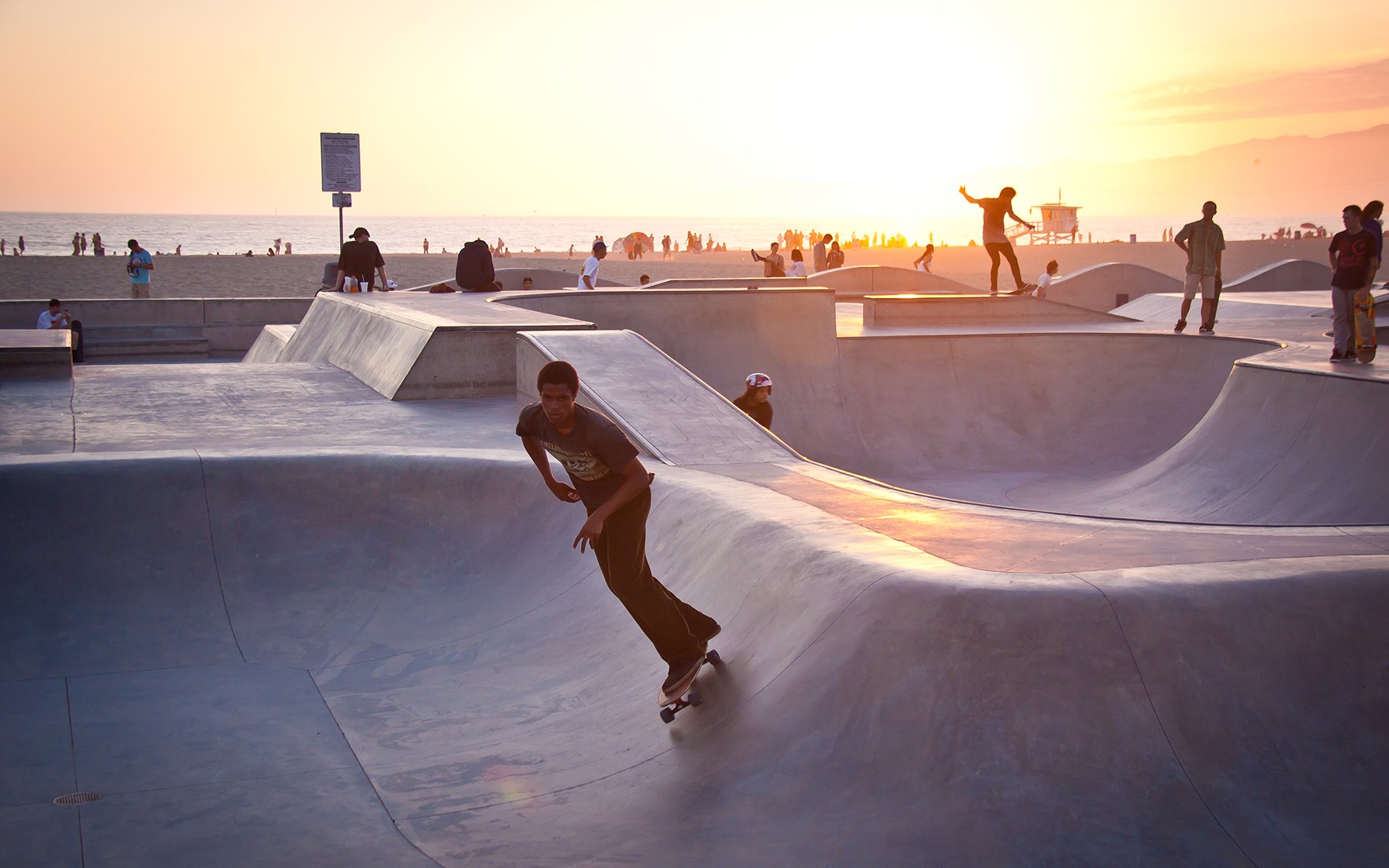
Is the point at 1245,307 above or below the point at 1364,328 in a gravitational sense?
above

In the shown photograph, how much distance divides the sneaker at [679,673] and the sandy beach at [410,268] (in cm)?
2694

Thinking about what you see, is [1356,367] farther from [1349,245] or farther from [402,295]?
[402,295]

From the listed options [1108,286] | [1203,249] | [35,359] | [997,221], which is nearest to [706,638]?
[35,359]

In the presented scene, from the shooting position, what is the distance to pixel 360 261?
17312 millimetres

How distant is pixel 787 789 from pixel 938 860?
0.66 metres

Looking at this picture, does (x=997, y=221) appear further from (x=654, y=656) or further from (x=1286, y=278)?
(x=1286, y=278)

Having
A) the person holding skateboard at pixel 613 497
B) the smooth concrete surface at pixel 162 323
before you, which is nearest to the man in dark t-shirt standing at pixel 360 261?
the smooth concrete surface at pixel 162 323

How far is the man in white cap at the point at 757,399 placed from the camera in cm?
927

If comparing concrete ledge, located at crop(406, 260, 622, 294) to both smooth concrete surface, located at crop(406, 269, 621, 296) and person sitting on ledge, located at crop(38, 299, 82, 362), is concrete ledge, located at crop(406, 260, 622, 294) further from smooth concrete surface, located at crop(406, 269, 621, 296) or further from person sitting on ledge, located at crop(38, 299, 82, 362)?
person sitting on ledge, located at crop(38, 299, 82, 362)

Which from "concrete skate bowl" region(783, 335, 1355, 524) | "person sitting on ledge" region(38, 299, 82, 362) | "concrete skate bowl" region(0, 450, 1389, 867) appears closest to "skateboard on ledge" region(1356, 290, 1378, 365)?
"concrete skate bowl" region(783, 335, 1355, 524)

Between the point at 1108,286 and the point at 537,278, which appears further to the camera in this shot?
the point at 1108,286

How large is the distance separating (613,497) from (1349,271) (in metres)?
8.67

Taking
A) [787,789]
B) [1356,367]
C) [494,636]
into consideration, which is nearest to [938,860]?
[787,789]

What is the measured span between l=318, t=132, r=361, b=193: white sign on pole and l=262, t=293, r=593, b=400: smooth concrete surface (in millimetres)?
5585
